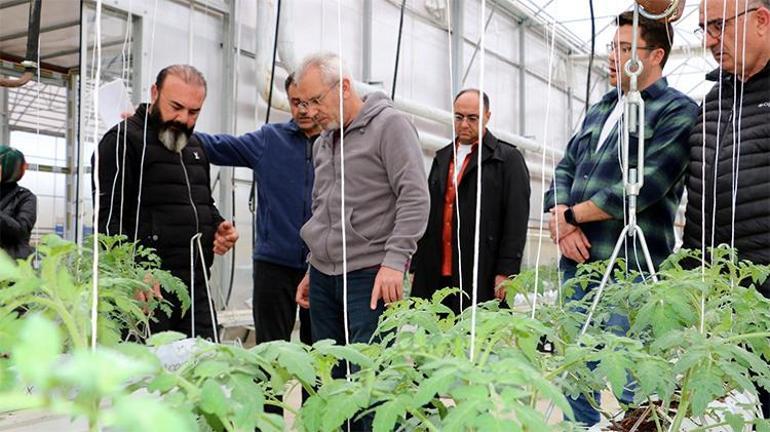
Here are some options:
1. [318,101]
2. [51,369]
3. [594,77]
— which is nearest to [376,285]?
[318,101]

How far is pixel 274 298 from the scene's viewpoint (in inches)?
81.4

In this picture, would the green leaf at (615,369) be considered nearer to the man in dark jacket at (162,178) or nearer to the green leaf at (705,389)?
the green leaf at (705,389)

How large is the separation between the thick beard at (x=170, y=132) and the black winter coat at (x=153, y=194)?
2 centimetres

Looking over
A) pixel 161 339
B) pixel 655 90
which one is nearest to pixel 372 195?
pixel 655 90

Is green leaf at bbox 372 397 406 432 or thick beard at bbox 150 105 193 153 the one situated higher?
thick beard at bbox 150 105 193 153

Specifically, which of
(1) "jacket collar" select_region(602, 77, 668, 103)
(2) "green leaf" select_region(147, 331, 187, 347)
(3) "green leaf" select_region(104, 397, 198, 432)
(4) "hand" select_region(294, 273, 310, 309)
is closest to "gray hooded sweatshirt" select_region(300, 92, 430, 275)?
(4) "hand" select_region(294, 273, 310, 309)

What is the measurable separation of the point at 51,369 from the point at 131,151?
5.63 ft

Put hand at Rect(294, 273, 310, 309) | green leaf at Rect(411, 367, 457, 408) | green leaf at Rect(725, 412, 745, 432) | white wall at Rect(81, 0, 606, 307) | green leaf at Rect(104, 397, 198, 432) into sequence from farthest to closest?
1. white wall at Rect(81, 0, 606, 307)
2. hand at Rect(294, 273, 310, 309)
3. green leaf at Rect(725, 412, 745, 432)
4. green leaf at Rect(411, 367, 457, 408)
5. green leaf at Rect(104, 397, 198, 432)

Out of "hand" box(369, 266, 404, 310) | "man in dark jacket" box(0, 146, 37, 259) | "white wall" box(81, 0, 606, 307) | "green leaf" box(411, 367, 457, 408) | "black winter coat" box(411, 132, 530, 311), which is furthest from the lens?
"white wall" box(81, 0, 606, 307)

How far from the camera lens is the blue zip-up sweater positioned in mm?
2053

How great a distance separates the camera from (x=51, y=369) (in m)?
0.16

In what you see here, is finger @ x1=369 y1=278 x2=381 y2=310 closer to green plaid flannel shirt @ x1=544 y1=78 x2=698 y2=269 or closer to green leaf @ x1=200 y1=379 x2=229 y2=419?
green plaid flannel shirt @ x1=544 y1=78 x2=698 y2=269

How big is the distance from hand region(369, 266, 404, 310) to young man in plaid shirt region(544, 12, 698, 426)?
38 cm

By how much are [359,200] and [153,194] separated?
21.4 inches
